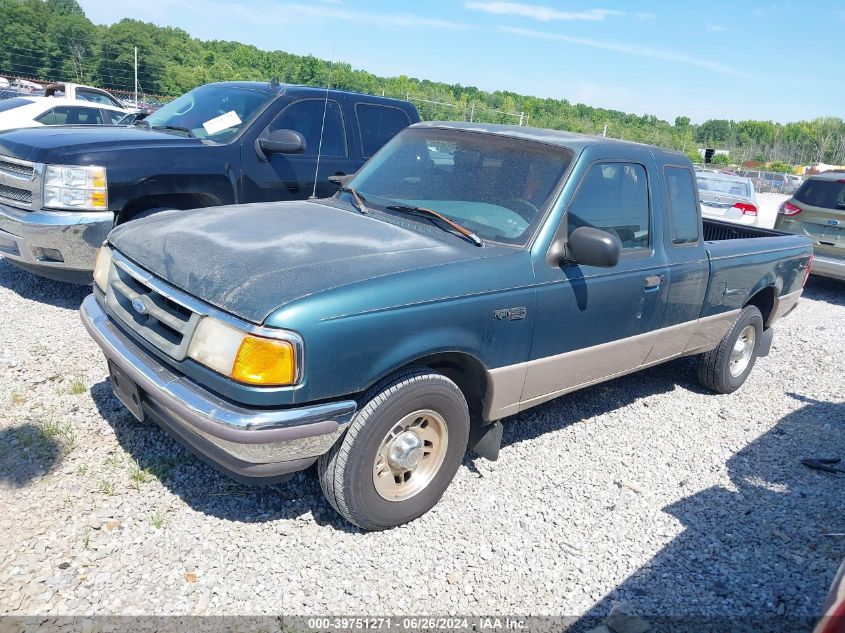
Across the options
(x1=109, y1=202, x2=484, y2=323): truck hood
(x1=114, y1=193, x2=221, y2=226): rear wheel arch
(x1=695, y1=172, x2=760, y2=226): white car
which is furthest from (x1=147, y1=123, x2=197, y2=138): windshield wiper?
(x1=695, y1=172, x2=760, y2=226): white car

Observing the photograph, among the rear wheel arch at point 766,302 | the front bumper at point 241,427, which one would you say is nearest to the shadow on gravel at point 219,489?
the front bumper at point 241,427

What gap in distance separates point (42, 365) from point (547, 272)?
3.45 metres

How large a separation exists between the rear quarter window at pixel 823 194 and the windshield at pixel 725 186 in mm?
2103

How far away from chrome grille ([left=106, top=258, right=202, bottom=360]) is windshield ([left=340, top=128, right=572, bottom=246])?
1.46 meters

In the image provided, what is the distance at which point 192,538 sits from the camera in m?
3.02

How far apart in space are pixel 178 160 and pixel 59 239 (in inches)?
44.5

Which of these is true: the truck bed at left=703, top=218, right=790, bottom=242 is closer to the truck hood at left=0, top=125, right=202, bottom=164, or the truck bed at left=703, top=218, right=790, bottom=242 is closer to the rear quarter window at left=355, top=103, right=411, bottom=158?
the rear quarter window at left=355, top=103, right=411, bottom=158

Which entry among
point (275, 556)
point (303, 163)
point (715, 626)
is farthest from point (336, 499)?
point (303, 163)

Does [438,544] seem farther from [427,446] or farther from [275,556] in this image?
[275,556]

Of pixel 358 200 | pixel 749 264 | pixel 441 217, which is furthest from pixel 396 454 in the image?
pixel 749 264

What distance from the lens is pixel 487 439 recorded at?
366 centimetres

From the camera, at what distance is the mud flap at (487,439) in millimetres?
3654

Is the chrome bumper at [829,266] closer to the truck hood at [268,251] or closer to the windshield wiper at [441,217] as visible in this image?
the windshield wiper at [441,217]

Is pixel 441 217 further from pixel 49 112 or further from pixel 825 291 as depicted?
pixel 49 112
